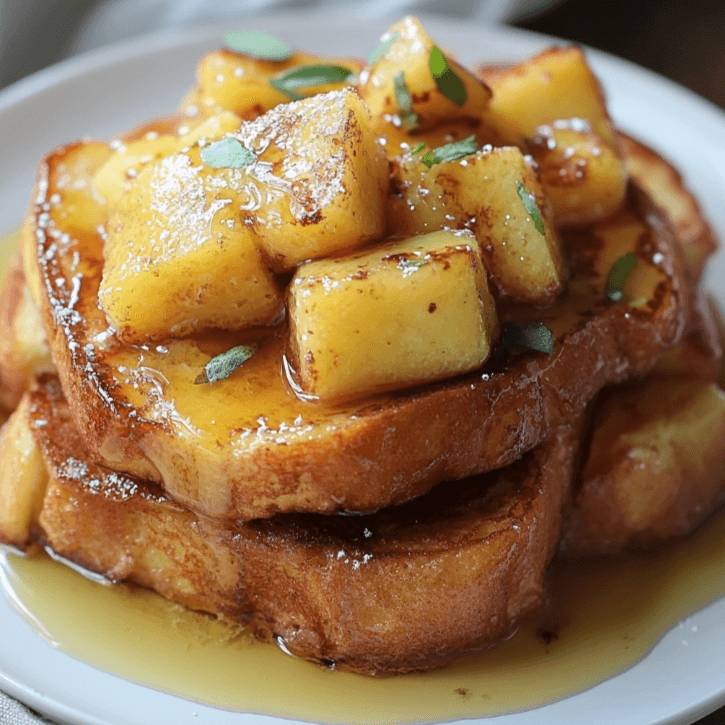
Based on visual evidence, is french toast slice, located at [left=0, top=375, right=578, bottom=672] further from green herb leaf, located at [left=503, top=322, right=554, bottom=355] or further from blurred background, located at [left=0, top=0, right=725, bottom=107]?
blurred background, located at [left=0, top=0, right=725, bottom=107]

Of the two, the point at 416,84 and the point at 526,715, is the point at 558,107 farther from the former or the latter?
the point at 526,715

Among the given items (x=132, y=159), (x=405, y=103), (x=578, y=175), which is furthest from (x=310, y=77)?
(x=578, y=175)

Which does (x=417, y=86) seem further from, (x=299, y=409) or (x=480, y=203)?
(x=299, y=409)

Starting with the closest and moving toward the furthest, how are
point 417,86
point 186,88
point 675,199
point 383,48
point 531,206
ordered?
point 531,206
point 417,86
point 383,48
point 675,199
point 186,88

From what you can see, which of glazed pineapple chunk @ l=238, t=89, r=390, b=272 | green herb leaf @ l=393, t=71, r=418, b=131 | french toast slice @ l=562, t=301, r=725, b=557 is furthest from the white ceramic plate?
glazed pineapple chunk @ l=238, t=89, r=390, b=272

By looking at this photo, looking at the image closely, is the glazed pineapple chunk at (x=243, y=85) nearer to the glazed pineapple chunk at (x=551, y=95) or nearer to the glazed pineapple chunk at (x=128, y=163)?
→ the glazed pineapple chunk at (x=128, y=163)

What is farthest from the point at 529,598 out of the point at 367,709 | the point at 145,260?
the point at 145,260
